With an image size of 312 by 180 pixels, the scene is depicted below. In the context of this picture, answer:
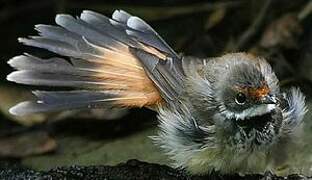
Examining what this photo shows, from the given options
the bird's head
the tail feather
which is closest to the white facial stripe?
the bird's head

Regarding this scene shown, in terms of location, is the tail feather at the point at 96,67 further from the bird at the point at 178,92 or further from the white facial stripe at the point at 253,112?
the white facial stripe at the point at 253,112

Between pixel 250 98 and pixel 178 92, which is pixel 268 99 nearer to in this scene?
pixel 250 98

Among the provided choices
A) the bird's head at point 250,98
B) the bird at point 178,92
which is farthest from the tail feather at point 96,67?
the bird's head at point 250,98

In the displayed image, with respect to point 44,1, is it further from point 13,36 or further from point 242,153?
point 242,153

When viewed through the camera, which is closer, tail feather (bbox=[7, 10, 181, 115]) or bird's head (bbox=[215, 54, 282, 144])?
bird's head (bbox=[215, 54, 282, 144])

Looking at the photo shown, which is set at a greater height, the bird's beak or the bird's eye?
the bird's eye

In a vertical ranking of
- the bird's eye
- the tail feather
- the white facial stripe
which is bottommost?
the white facial stripe

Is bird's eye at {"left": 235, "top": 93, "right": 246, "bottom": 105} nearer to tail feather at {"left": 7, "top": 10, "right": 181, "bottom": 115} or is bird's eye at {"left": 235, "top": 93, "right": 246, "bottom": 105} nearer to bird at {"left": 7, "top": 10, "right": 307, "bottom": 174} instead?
bird at {"left": 7, "top": 10, "right": 307, "bottom": 174}
